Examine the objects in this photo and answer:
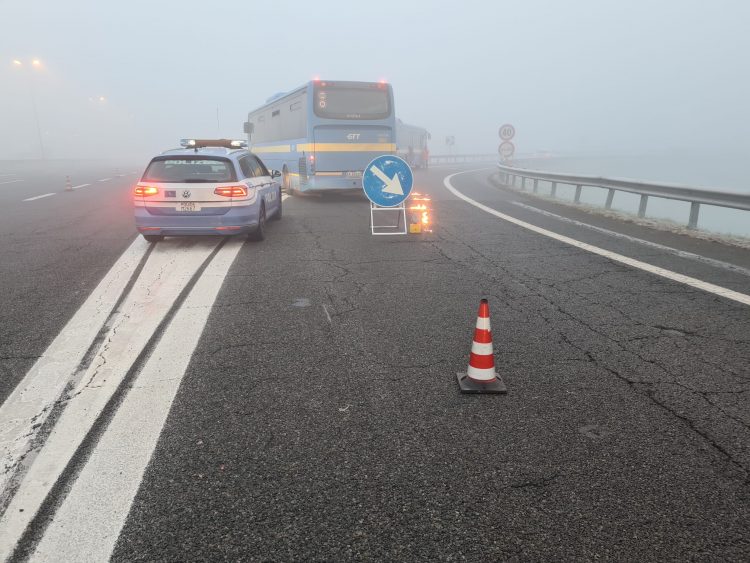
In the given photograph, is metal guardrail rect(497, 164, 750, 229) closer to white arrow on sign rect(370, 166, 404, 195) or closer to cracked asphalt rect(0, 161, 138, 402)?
white arrow on sign rect(370, 166, 404, 195)

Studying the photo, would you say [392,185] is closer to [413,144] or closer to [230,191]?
[230,191]

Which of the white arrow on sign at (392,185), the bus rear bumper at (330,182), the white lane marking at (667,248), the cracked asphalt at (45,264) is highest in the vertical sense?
the white arrow on sign at (392,185)

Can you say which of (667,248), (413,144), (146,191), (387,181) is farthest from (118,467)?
(413,144)

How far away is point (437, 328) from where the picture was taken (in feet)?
15.3

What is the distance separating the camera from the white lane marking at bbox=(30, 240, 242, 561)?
2.19 meters

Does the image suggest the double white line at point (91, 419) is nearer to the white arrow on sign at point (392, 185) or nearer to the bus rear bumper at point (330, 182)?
the white arrow on sign at point (392, 185)

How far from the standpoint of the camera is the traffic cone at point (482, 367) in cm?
348

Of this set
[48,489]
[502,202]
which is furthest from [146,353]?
[502,202]

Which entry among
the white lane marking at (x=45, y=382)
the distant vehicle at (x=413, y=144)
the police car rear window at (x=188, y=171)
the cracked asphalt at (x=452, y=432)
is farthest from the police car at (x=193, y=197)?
the distant vehicle at (x=413, y=144)

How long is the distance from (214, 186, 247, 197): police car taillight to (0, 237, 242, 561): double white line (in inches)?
104

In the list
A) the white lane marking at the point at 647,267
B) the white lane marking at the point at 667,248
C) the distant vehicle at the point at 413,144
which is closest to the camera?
the white lane marking at the point at 647,267

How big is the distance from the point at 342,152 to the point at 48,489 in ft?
45.4

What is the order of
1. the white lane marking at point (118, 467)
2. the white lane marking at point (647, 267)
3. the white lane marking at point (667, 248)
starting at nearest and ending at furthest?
the white lane marking at point (118, 467)
the white lane marking at point (647, 267)
the white lane marking at point (667, 248)

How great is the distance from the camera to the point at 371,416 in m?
3.17
